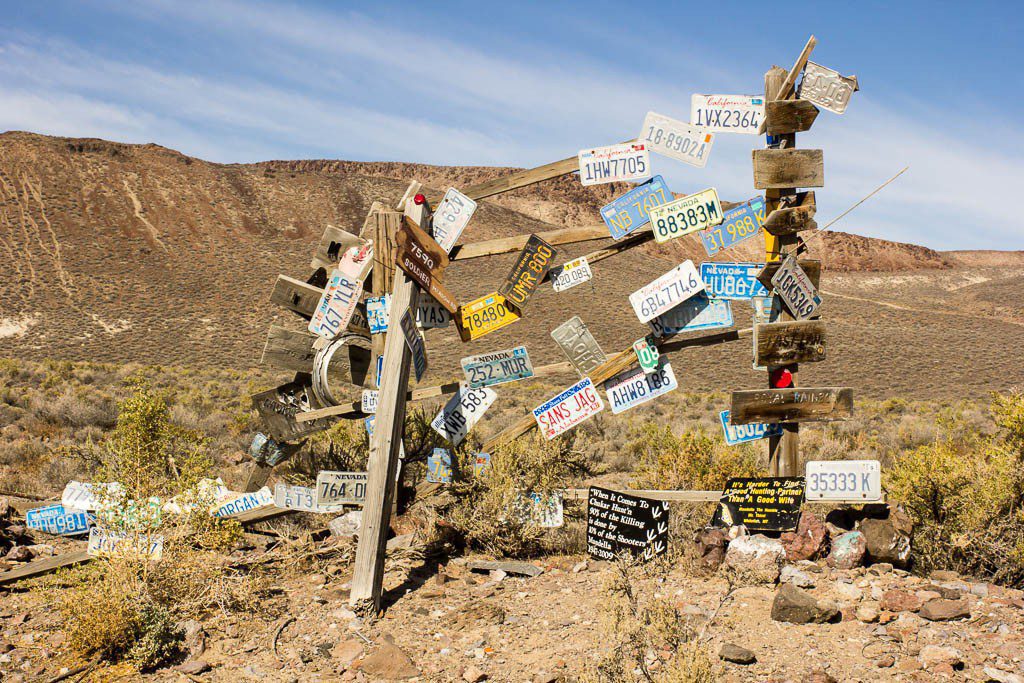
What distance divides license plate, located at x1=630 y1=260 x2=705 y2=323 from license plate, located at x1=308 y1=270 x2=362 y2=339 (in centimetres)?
204

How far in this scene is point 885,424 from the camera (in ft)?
50.2

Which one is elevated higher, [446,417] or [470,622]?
[446,417]

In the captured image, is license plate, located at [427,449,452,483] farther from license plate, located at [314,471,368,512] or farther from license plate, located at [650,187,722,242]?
license plate, located at [650,187,722,242]

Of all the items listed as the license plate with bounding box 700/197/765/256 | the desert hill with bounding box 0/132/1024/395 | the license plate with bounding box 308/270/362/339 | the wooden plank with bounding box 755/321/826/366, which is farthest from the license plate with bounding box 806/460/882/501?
the desert hill with bounding box 0/132/1024/395

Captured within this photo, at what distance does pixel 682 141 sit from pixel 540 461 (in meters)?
2.61

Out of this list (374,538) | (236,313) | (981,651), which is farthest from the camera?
(236,313)

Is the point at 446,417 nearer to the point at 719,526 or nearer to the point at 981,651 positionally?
the point at 719,526

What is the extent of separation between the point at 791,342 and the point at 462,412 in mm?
2350

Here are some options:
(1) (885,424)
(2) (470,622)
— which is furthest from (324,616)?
(1) (885,424)

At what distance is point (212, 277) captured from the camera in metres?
43.7

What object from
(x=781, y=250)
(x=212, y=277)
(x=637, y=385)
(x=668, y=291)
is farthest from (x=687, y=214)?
(x=212, y=277)

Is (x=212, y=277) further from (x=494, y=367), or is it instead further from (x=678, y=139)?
(x=678, y=139)

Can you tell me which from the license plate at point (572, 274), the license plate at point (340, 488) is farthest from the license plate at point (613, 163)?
the license plate at point (340, 488)

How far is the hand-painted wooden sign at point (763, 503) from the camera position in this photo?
209 inches
